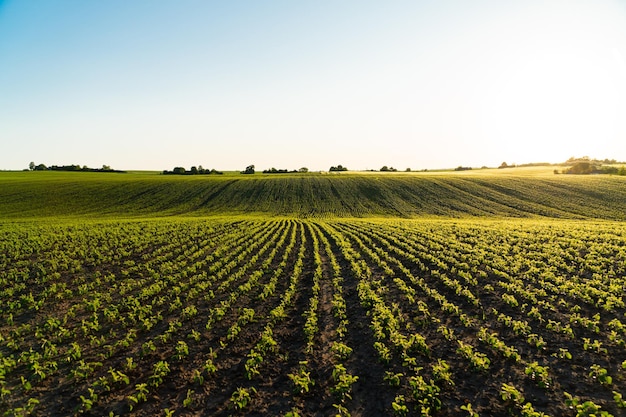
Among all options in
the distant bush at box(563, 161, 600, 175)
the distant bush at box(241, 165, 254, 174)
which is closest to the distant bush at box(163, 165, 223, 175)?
the distant bush at box(241, 165, 254, 174)

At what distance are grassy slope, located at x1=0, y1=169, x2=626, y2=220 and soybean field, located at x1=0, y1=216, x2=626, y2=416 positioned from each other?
32.3 m

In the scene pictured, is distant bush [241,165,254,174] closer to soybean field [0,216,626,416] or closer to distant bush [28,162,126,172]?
distant bush [28,162,126,172]

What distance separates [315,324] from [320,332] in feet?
1.30

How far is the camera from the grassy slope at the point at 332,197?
176ft

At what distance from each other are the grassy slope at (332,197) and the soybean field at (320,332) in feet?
106

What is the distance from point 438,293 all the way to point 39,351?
14.9 metres

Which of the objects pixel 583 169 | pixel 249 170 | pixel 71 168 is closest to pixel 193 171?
pixel 249 170

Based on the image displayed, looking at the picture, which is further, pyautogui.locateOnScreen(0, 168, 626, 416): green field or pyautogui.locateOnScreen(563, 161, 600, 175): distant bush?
pyautogui.locateOnScreen(563, 161, 600, 175): distant bush

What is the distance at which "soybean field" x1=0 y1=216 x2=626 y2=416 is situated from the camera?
870 cm

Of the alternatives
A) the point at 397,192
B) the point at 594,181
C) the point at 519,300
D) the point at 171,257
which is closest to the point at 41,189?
the point at 171,257

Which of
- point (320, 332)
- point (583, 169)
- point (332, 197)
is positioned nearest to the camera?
point (320, 332)

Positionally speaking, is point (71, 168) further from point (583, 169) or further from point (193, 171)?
point (583, 169)

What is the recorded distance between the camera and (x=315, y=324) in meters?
12.6

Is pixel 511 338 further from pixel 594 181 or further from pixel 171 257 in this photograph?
pixel 594 181
